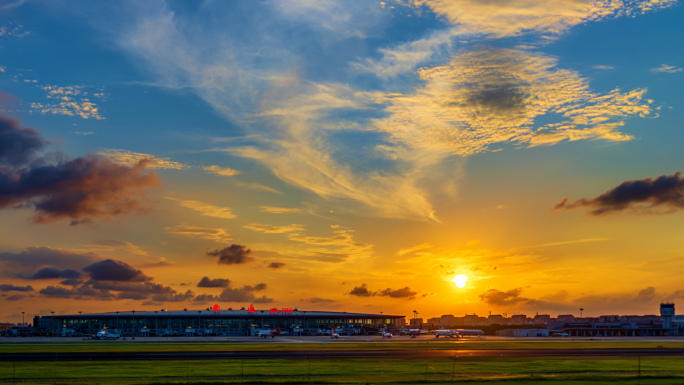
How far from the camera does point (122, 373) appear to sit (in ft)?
214

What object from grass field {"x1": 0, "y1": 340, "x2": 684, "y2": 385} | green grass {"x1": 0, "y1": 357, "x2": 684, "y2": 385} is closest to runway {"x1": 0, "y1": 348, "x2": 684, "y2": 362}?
grass field {"x1": 0, "y1": 340, "x2": 684, "y2": 385}

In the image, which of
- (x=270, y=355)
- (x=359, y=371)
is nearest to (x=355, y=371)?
(x=359, y=371)

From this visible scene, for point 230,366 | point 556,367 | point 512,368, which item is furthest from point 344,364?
point 556,367

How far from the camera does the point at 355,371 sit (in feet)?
219

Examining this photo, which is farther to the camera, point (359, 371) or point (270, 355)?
point (270, 355)

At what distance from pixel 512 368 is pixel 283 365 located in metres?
29.1

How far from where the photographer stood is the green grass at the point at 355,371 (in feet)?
187

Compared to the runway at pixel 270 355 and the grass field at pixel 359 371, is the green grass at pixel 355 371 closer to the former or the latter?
the grass field at pixel 359 371

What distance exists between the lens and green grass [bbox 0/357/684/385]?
187 ft

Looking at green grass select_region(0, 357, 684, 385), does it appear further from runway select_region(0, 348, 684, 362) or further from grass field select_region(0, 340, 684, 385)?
runway select_region(0, 348, 684, 362)

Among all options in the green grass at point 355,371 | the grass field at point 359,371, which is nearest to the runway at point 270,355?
the grass field at point 359,371

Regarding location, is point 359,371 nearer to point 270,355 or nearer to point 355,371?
point 355,371

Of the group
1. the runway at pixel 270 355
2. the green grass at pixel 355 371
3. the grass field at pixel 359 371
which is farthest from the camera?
the runway at pixel 270 355

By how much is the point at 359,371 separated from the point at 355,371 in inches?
18.5
